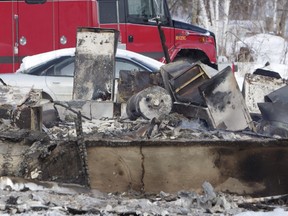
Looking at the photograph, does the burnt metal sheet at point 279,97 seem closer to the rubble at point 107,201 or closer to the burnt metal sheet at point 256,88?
the burnt metal sheet at point 256,88

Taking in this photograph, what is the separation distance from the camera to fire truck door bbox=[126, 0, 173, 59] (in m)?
13.6

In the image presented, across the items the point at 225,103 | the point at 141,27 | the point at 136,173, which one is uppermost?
the point at 141,27

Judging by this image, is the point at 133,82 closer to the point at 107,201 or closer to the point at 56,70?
the point at 56,70

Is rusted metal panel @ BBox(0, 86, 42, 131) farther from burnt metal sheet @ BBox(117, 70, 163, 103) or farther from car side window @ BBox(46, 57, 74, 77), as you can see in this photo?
car side window @ BBox(46, 57, 74, 77)

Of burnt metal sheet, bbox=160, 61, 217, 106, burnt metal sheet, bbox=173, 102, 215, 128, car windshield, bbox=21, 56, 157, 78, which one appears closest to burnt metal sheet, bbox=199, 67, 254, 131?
burnt metal sheet, bbox=173, 102, 215, 128

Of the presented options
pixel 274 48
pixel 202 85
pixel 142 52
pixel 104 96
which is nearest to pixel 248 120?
pixel 202 85

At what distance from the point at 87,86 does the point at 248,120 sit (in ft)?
8.03

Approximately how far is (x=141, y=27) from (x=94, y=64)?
4.48 m

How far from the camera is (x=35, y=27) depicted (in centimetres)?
1330

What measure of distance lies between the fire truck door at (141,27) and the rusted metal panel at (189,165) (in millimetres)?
8483

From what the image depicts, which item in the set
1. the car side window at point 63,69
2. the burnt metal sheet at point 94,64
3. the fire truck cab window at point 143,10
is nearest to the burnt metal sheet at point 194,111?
the burnt metal sheet at point 94,64

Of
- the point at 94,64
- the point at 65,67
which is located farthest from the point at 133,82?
the point at 65,67

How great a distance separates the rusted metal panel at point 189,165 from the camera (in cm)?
529

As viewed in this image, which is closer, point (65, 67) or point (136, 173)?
point (136, 173)
